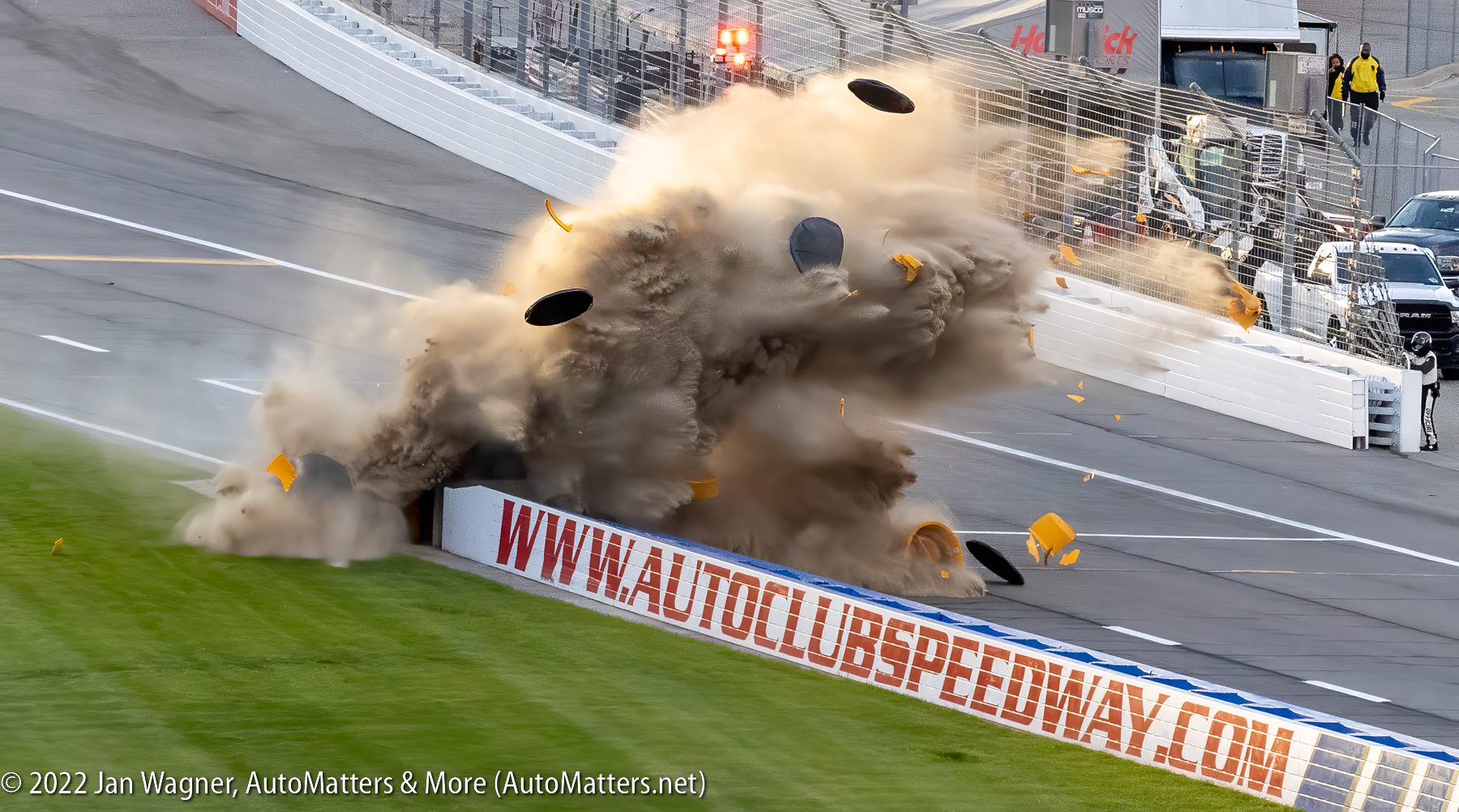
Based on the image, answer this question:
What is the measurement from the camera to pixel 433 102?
36750mm

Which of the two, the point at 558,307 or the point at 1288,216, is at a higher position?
the point at 1288,216

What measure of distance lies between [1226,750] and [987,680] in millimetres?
1751

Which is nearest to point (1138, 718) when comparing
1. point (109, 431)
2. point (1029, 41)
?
point (109, 431)

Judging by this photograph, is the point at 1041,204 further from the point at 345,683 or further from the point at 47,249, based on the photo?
the point at 345,683

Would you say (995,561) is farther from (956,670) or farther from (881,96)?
(956,670)

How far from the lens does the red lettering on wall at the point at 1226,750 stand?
1100 centimetres

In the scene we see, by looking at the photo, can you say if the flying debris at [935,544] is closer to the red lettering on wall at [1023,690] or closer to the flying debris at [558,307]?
the flying debris at [558,307]

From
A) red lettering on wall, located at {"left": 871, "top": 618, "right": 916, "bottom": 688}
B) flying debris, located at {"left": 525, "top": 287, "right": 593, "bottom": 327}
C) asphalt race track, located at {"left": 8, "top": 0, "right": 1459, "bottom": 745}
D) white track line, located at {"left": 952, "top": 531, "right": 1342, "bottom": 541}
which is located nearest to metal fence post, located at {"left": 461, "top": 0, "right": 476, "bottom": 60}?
asphalt race track, located at {"left": 8, "top": 0, "right": 1459, "bottom": 745}

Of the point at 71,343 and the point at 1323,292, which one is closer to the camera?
the point at 71,343

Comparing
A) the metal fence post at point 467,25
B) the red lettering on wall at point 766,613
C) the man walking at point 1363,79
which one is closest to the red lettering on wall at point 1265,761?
the red lettering on wall at point 766,613

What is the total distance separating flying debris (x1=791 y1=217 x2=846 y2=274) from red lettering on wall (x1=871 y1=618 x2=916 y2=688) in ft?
12.3

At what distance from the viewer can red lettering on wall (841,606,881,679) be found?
1301 centimetres

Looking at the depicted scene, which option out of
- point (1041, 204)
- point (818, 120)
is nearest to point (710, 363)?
point (818, 120)

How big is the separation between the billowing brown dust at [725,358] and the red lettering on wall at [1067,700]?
13.7 feet
